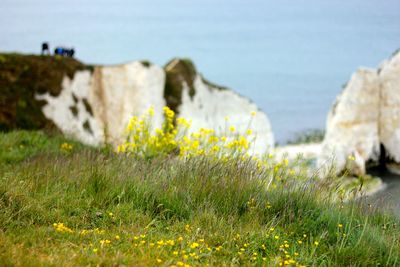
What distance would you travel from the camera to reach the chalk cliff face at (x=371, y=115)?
30531mm

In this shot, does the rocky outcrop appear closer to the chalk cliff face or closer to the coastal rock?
the coastal rock

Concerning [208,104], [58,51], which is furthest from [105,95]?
[208,104]

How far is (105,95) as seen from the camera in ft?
102

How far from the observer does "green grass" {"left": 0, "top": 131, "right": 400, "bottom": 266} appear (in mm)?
6180

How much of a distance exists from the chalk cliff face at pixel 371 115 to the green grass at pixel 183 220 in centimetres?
Result: 2285

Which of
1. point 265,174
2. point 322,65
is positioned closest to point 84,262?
point 265,174

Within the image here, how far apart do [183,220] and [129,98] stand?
24570 mm

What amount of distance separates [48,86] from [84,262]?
80.1 ft

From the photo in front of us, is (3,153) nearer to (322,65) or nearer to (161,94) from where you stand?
(161,94)

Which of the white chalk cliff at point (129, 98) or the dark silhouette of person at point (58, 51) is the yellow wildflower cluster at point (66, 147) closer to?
the white chalk cliff at point (129, 98)

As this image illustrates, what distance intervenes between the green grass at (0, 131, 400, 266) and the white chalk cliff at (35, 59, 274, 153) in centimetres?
1917

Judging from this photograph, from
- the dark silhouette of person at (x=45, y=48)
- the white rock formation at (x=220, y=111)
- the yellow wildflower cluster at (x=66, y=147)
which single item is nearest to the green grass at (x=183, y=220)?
the yellow wildflower cluster at (x=66, y=147)

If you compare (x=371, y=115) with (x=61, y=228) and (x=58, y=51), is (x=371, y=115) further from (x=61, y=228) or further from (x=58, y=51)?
(x=61, y=228)

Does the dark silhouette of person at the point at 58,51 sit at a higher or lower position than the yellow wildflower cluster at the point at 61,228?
higher
